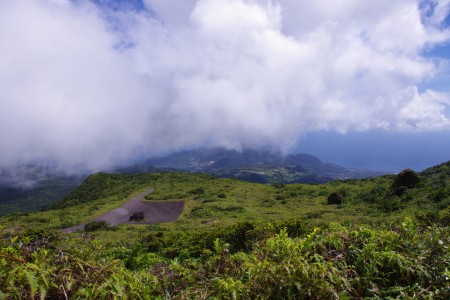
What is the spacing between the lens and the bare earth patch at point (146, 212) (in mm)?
35281

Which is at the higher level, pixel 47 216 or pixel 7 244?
pixel 7 244

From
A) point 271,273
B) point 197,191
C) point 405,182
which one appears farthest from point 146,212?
point 271,273

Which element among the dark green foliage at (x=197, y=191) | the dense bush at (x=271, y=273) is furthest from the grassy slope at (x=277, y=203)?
the dense bush at (x=271, y=273)

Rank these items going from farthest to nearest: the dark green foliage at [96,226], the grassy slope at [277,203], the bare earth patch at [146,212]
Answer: the bare earth patch at [146,212] → the dark green foliage at [96,226] → the grassy slope at [277,203]

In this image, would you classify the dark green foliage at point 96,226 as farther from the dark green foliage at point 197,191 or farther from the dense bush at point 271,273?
the dense bush at point 271,273

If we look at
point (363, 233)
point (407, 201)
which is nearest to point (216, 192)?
point (407, 201)

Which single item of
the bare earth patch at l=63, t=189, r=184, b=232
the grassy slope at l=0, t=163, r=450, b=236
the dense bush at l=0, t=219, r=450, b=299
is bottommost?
the bare earth patch at l=63, t=189, r=184, b=232

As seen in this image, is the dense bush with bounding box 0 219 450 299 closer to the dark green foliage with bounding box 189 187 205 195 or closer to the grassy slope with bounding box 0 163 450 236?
the grassy slope with bounding box 0 163 450 236

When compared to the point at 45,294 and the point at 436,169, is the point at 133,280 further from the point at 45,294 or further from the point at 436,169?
the point at 436,169

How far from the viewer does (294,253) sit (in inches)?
173

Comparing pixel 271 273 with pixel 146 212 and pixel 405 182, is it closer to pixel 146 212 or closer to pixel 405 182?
pixel 405 182

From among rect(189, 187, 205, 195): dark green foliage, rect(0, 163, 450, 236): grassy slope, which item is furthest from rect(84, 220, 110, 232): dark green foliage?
rect(189, 187, 205, 195): dark green foliage

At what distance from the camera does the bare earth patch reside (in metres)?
35.3

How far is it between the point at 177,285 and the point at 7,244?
8.06 ft
